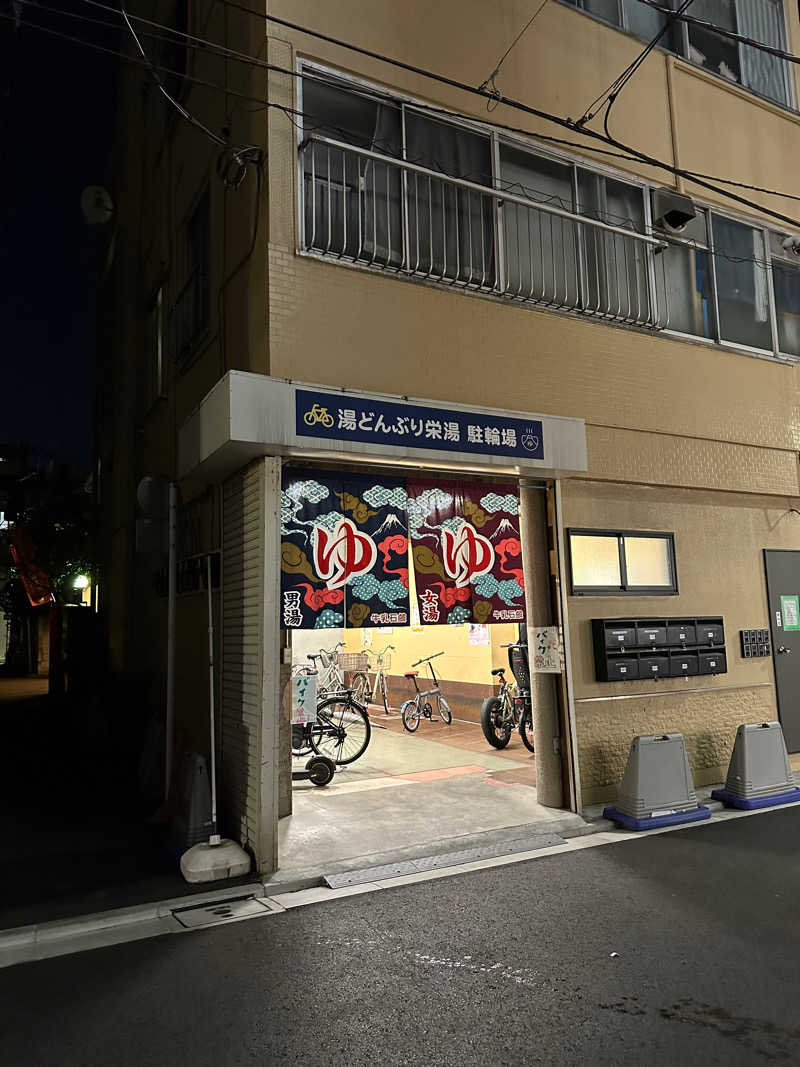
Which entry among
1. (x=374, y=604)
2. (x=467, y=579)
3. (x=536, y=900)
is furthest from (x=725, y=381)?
(x=536, y=900)

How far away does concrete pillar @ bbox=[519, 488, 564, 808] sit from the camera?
7906 mm

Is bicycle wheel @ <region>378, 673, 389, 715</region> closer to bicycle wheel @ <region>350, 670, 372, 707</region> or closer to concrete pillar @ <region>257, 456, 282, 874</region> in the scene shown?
bicycle wheel @ <region>350, 670, 372, 707</region>

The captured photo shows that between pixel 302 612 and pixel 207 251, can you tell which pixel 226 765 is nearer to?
pixel 302 612

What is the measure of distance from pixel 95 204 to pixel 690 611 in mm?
13873

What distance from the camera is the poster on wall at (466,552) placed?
296 inches

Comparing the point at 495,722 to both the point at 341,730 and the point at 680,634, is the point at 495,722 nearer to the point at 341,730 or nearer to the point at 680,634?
the point at 341,730

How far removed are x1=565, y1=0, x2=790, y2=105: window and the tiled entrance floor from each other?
9.83m

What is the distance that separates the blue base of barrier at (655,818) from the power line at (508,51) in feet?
25.3

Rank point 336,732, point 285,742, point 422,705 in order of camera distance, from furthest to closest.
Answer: point 422,705, point 336,732, point 285,742

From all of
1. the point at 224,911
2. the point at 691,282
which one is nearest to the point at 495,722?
the point at 224,911

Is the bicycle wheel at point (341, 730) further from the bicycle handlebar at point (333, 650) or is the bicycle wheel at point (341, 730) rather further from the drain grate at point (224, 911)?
the bicycle handlebar at point (333, 650)

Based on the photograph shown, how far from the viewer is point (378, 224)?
7.83 meters

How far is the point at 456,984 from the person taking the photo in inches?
167

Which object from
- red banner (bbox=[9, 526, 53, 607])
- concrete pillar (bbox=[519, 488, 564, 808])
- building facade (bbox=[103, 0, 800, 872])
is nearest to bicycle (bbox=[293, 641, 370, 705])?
building facade (bbox=[103, 0, 800, 872])
